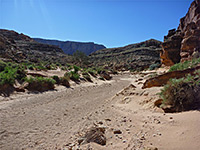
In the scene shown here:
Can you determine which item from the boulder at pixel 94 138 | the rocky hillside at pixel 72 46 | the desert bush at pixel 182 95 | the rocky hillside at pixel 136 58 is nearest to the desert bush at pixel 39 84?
the boulder at pixel 94 138

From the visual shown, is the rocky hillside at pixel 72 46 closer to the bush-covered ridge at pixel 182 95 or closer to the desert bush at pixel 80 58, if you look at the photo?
the desert bush at pixel 80 58

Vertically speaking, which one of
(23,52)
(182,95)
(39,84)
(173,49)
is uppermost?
(23,52)

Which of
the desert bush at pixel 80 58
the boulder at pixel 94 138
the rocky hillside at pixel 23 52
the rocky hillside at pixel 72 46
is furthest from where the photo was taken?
the rocky hillside at pixel 72 46

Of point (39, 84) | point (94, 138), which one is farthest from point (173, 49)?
point (94, 138)

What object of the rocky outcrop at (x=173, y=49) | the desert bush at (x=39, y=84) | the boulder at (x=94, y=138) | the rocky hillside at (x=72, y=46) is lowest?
the boulder at (x=94, y=138)

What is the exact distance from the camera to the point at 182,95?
3.69 m

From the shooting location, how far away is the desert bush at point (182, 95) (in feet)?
11.8

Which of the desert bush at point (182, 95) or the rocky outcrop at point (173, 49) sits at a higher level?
the rocky outcrop at point (173, 49)

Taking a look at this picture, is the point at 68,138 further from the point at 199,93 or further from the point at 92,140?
the point at 199,93

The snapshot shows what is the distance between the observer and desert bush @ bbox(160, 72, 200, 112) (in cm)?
359

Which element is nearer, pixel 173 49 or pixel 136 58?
pixel 173 49

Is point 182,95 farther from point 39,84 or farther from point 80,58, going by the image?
point 80,58

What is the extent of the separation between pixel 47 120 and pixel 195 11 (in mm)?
25991

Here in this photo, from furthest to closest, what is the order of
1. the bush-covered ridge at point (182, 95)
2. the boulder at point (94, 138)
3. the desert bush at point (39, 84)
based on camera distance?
1. the desert bush at point (39, 84)
2. the bush-covered ridge at point (182, 95)
3. the boulder at point (94, 138)
